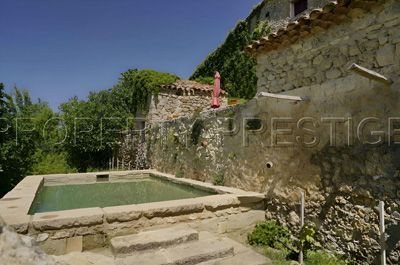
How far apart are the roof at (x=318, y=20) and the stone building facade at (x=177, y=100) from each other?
9.56m

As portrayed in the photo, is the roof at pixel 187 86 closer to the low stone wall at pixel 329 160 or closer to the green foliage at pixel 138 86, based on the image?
the green foliage at pixel 138 86

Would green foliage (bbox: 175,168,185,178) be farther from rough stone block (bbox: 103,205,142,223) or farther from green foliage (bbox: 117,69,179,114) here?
green foliage (bbox: 117,69,179,114)

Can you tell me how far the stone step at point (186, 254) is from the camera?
3846 mm

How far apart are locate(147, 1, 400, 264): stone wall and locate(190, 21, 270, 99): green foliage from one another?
10421mm

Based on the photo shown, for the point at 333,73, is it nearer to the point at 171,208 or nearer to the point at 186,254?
the point at 171,208

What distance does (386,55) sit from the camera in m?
3.98

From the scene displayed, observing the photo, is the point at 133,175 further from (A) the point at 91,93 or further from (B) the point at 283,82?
(A) the point at 91,93

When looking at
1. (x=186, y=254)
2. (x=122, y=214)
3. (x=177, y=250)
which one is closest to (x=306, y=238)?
(x=186, y=254)

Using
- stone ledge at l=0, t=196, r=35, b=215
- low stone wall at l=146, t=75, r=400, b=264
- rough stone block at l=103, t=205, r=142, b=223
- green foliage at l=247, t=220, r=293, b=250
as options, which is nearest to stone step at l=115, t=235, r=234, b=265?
rough stone block at l=103, t=205, r=142, b=223

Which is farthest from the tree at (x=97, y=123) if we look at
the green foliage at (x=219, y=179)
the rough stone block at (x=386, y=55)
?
the rough stone block at (x=386, y=55)

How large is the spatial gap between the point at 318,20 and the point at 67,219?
15.0 ft

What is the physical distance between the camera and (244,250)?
178 inches

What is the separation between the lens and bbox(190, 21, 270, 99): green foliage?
55.5 ft

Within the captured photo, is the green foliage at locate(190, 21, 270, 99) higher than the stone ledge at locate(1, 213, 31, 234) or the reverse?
higher
